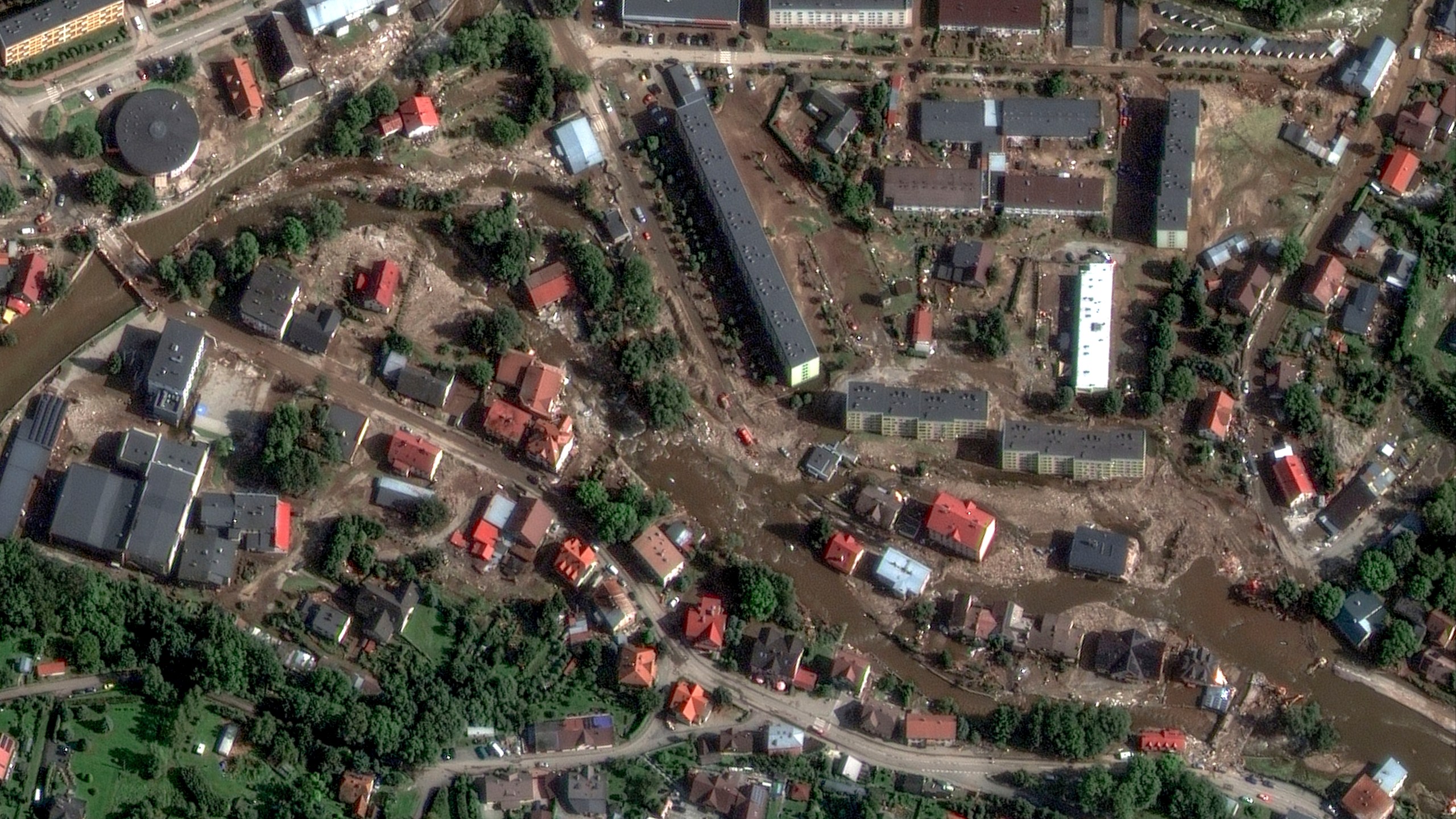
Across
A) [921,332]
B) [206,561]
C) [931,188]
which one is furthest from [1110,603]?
[206,561]

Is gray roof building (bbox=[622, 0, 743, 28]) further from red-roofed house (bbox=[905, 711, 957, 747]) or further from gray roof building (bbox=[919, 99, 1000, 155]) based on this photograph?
red-roofed house (bbox=[905, 711, 957, 747])

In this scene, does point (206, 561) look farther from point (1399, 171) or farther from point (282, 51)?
point (1399, 171)

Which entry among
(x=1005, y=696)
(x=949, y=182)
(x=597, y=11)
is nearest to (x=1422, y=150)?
(x=949, y=182)

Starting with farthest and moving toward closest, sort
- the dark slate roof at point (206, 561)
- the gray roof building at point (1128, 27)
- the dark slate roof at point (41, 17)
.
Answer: the gray roof building at point (1128, 27), the dark slate roof at point (41, 17), the dark slate roof at point (206, 561)

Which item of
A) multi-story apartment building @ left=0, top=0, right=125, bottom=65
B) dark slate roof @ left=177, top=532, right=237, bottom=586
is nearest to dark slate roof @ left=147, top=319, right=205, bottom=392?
dark slate roof @ left=177, top=532, right=237, bottom=586

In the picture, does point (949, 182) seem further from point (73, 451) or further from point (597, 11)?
point (73, 451)

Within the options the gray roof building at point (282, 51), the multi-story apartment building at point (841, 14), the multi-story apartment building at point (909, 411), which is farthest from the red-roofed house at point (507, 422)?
the multi-story apartment building at point (841, 14)

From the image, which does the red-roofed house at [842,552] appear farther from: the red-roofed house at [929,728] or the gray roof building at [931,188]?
the gray roof building at [931,188]
